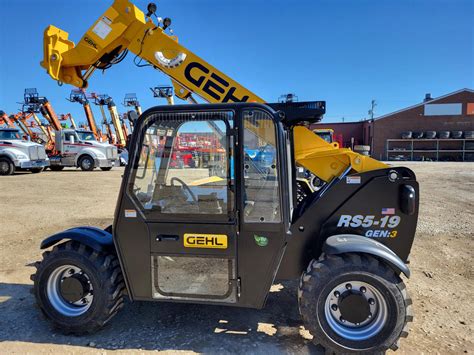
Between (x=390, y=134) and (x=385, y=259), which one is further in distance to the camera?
(x=390, y=134)

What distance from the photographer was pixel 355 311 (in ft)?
9.43

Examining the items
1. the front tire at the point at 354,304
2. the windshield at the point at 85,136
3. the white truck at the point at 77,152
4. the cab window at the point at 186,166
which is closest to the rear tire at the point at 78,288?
the cab window at the point at 186,166

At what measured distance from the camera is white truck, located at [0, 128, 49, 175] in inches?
711

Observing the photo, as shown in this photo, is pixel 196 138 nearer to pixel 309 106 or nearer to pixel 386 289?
pixel 309 106

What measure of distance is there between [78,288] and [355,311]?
2.53m

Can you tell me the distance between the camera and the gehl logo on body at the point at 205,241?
9.86 feet

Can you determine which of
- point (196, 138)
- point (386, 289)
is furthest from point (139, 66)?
point (386, 289)

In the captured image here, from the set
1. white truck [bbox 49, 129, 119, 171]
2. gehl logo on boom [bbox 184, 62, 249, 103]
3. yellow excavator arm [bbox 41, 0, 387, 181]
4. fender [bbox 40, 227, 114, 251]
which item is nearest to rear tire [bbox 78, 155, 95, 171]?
white truck [bbox 49, 129, 119, 171]

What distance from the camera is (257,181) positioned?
10.0 ft

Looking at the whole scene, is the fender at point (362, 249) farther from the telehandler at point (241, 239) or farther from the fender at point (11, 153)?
the fender at point (11, 153)

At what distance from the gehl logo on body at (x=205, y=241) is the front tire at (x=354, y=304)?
782mm

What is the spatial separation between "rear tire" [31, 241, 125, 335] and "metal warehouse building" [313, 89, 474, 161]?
38.3 meters

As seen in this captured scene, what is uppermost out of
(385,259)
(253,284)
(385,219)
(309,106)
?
(309,106)

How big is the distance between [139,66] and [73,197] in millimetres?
8273
